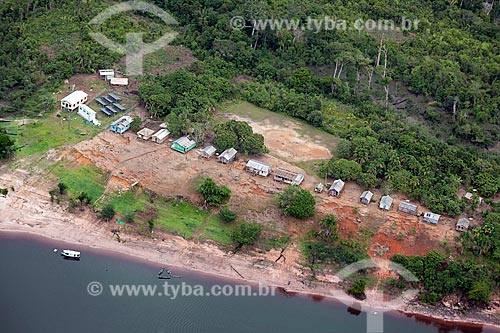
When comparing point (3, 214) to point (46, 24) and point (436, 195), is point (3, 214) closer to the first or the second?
point (46, 24)

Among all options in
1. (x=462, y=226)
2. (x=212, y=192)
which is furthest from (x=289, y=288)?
(x=462, y=226)

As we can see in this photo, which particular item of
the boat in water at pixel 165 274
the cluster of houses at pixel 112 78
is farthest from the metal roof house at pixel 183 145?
the boat in water at pixel 165 274

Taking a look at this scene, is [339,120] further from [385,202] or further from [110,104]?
[110,104]

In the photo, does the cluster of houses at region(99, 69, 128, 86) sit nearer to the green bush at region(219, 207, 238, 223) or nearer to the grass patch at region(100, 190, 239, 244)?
the grass patch at region(100, 190, 239, 244)

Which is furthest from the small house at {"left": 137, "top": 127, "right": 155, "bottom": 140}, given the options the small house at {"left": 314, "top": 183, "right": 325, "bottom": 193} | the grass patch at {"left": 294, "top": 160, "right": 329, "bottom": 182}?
the small house at {"left": 314, "top": 183, "right": 325, "bottom": 193}

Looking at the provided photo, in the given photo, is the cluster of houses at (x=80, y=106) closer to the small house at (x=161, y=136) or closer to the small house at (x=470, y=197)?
the small house at (x=161, y=136)
